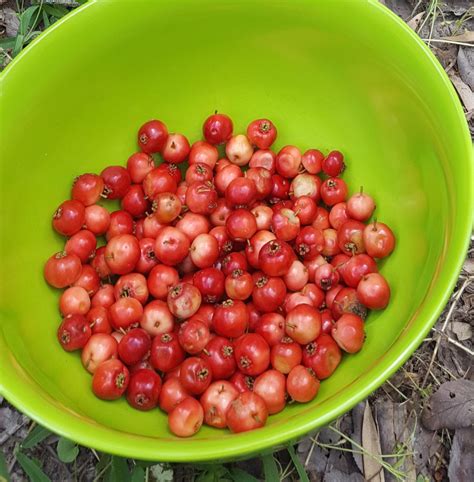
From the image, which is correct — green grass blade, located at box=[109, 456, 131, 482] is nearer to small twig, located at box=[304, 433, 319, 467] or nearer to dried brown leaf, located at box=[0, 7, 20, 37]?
small twig, located at box=[304, 433, 319, 467]

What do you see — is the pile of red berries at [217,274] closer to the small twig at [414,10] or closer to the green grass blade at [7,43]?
the green grass blade at [7,43]

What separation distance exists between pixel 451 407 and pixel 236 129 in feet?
5.88

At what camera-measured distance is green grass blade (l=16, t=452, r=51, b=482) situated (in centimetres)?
293

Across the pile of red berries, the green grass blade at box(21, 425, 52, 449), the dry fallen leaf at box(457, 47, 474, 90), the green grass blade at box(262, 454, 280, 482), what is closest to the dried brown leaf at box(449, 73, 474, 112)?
the dry fallen leaf at box(457, 47, 474, 90)

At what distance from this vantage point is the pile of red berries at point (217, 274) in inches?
105

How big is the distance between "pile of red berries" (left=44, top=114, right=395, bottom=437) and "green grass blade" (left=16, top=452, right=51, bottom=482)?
600 mm

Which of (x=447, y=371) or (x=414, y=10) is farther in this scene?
(x=414, y=10)

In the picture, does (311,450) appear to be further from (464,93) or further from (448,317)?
(464,93)

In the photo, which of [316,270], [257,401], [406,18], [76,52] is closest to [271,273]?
[316,270]

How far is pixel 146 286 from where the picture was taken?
9.84 ft

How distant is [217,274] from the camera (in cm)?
291

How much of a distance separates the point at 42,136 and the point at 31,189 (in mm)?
245

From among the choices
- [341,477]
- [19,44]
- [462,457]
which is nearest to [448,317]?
[462,457]

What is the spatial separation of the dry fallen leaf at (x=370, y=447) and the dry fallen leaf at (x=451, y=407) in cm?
27
